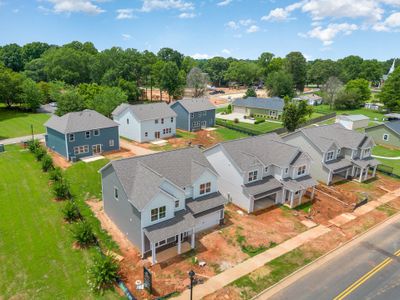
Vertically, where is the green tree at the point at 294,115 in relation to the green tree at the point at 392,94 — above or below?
below

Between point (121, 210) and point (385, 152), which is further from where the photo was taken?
point (385, 152)

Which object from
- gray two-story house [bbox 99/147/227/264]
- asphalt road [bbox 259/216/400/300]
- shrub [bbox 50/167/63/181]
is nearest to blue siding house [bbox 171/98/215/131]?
shrub [bbox 50/167/63/181]

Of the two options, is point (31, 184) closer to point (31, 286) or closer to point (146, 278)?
point (31, 286)

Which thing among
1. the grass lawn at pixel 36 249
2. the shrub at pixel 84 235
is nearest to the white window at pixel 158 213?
the shrub at pixel 84 235

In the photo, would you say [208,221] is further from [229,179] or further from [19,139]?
[19,139]

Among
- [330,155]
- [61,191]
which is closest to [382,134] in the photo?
[330,155]

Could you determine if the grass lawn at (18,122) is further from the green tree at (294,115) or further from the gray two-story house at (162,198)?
the green tree at (294,115)
